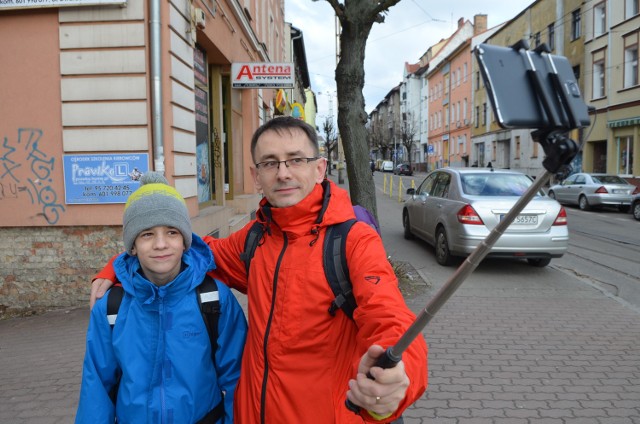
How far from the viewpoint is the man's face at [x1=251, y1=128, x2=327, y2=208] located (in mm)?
1907

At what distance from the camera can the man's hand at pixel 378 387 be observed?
3.71 ft

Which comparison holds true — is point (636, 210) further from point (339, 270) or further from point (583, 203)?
point (339, 270)

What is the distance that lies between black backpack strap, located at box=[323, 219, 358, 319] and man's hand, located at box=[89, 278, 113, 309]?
3.30 ft

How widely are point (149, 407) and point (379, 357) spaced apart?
1207 millimetres

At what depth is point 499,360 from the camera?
14.8 feet

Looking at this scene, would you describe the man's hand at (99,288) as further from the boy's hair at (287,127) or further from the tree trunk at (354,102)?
the tree trunk at (354,102)

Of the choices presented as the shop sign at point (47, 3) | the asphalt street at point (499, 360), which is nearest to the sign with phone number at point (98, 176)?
the asphalt street at point (499, 360)

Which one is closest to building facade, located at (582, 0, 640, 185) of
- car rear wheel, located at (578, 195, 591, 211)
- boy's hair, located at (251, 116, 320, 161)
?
car rear wheel, located at (578, 195, 591, 211)

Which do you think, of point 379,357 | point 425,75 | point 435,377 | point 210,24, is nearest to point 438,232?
point 435,377

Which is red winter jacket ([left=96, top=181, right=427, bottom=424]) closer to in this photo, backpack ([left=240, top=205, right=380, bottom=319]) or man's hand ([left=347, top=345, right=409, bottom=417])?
backpack ([left=240, top=205, right=380, bottom=319])

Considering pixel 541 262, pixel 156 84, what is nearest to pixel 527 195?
pixel 156 84

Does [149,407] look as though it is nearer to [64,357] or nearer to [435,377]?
[435,377]

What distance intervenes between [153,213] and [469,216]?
6.39 meters

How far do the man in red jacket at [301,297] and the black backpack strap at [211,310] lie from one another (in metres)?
0.16
